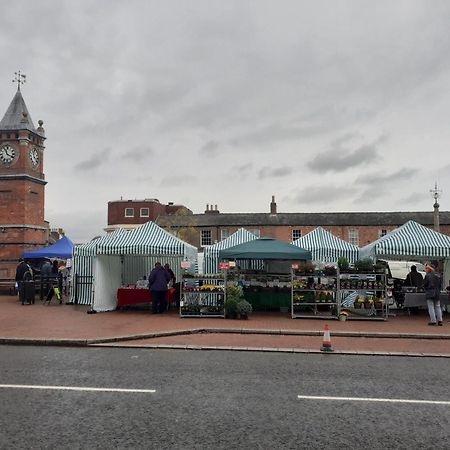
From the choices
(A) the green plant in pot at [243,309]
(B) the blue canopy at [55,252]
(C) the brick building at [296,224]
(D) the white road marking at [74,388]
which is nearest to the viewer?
(D) the white road marking at [74,388]

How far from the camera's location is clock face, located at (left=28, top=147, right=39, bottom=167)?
2927cm

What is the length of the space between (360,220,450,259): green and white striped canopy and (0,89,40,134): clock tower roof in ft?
72.7

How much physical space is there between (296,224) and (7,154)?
1384 inches

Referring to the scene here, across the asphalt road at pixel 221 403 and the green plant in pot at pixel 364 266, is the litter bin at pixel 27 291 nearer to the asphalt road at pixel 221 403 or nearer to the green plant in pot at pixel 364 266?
the asphalt road at pixel 221 403

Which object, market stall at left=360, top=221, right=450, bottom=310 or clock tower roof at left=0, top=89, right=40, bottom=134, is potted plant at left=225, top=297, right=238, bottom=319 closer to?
market stall at left=360, top=221, right=450, bottom=310

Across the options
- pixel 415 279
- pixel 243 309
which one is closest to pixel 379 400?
pixel 243 309

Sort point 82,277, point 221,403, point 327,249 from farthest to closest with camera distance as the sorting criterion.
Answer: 1. point 82,277
2. point 327,249
3. point 221,403

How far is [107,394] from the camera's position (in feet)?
22.2

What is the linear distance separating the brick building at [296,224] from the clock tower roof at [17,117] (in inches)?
1117

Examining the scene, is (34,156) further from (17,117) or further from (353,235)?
(353,235)

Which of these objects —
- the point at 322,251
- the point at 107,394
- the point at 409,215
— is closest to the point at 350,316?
the point at 322,251

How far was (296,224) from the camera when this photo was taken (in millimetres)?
56531

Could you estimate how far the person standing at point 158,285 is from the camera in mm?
17047

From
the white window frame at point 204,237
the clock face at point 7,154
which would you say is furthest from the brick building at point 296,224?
the clock face at point 7,154
